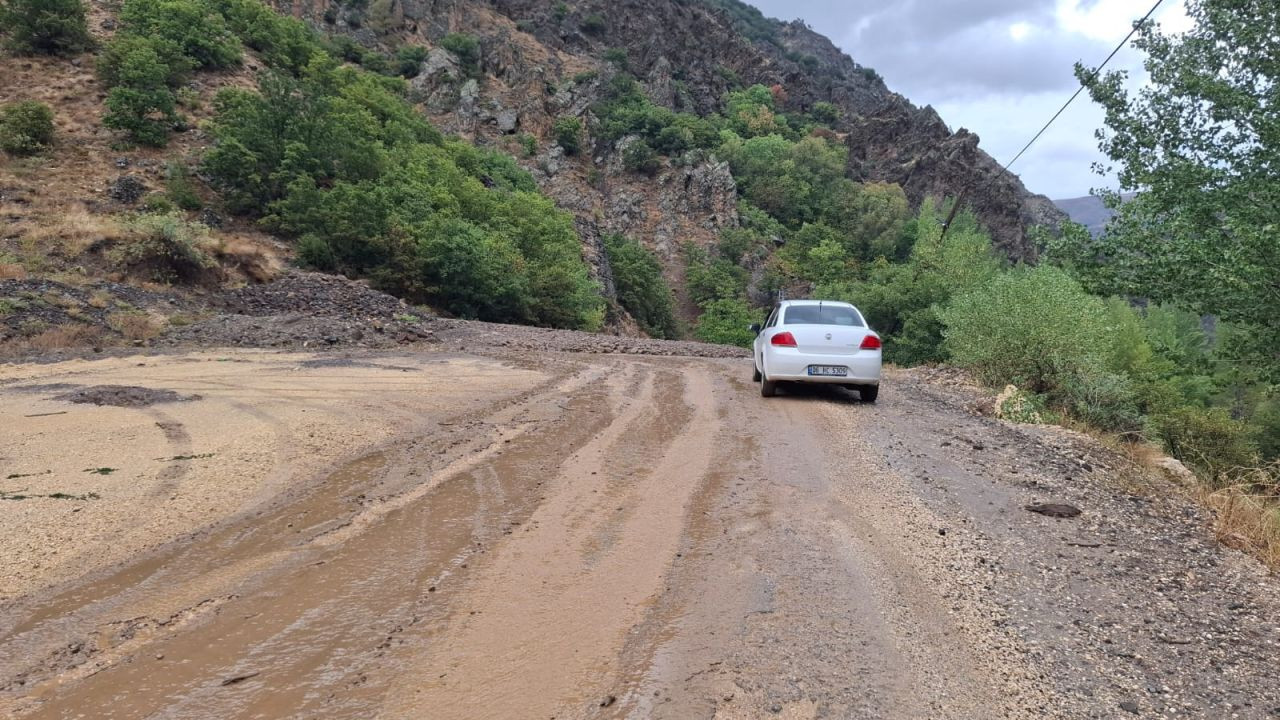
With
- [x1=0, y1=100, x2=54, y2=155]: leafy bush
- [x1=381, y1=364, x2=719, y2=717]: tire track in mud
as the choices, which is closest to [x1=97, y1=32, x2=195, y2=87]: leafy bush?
[x1=0, y1=100, x2=54, y2=155]: leafy bush

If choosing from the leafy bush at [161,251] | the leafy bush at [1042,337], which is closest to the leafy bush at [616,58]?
the leafy bush at [161,251]

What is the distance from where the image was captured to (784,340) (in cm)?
945

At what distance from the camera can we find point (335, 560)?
3.83 m

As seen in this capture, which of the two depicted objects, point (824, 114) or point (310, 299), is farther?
point (824, 114)

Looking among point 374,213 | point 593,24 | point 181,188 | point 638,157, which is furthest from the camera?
point 593,24

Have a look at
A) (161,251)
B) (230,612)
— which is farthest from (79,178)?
(230,612)

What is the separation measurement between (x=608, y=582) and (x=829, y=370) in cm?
657

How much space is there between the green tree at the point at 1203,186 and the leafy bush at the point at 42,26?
130ft

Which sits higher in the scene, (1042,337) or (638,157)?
(638,157)

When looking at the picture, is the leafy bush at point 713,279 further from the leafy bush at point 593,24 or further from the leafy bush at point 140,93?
the leafy bush at point 593,24

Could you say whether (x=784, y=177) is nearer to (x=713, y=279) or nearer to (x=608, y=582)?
(x=713, y=279)

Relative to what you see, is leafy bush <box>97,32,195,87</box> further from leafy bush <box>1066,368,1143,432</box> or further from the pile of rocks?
leafy bush <box>1066,368,1143,432</box>

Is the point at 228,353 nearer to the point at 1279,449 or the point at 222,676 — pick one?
the point at 222,676

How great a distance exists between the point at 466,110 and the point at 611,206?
50.4ft
